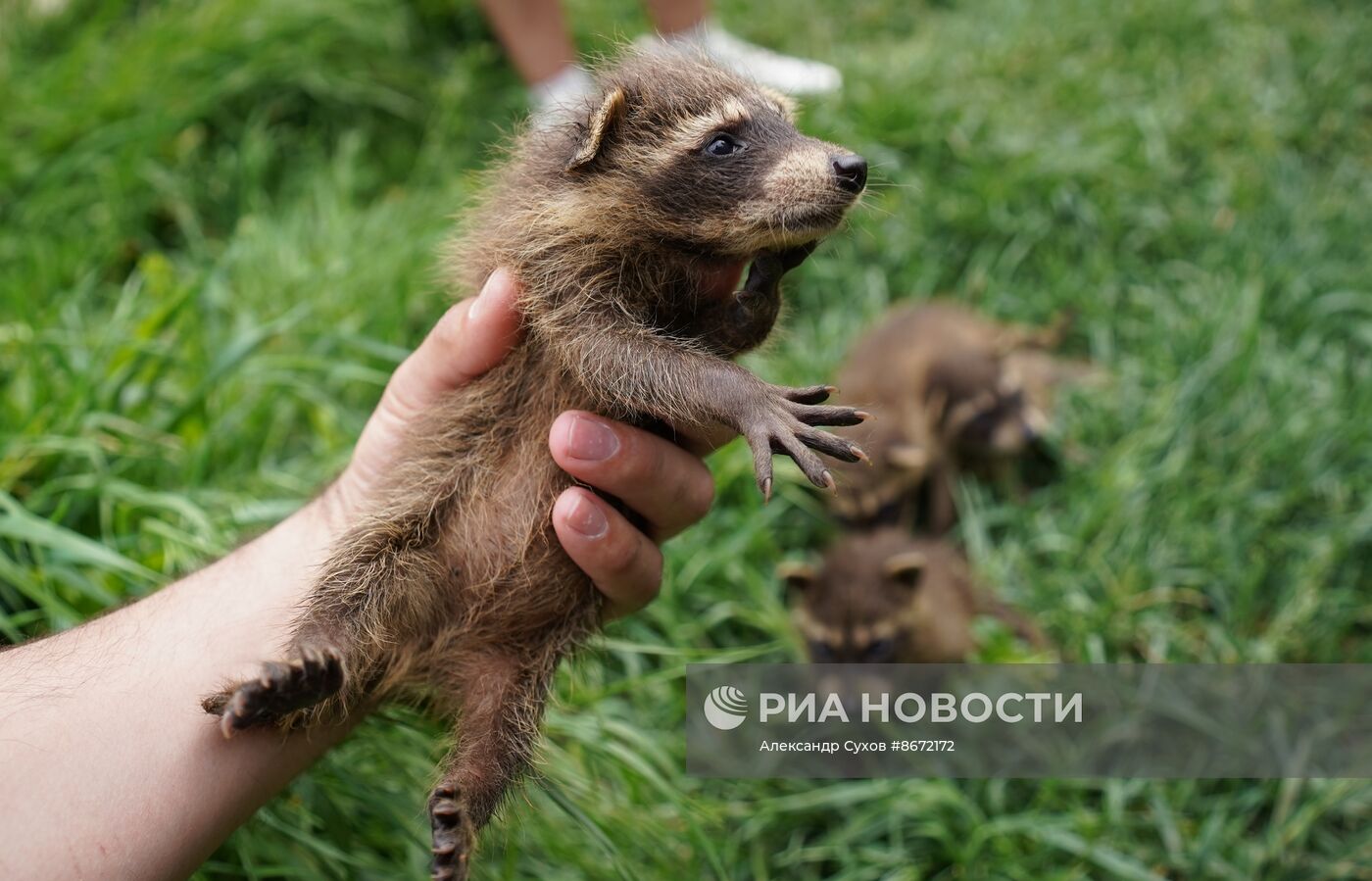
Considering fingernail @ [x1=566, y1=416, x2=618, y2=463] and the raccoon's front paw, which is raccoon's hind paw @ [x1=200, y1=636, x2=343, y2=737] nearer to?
fingernail @ [x1=566, y1=416, x2=618, y2=463]

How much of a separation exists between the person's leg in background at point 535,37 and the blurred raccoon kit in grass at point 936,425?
8.65 ft

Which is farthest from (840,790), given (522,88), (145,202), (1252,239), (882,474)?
(522,88)

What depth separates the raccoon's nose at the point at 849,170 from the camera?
2.57 m

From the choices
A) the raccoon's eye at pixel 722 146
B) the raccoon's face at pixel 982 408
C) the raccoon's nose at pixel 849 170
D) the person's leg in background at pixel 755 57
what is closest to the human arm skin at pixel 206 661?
the raccoon's eye at pixel 722 146

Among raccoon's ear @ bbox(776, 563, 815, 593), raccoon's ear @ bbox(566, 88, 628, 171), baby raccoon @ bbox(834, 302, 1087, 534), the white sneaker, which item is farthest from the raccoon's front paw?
Answer: the white sneaker

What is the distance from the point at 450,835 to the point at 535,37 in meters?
5.64

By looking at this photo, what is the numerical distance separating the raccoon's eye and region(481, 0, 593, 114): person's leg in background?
443cm

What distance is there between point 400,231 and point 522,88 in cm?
239

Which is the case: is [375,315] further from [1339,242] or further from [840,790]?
[1339,242]

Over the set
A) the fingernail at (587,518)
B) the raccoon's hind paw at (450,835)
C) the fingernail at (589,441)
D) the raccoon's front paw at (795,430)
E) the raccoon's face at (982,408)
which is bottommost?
the raccoon's face at (982,408)

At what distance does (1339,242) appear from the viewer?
6.20 metres
